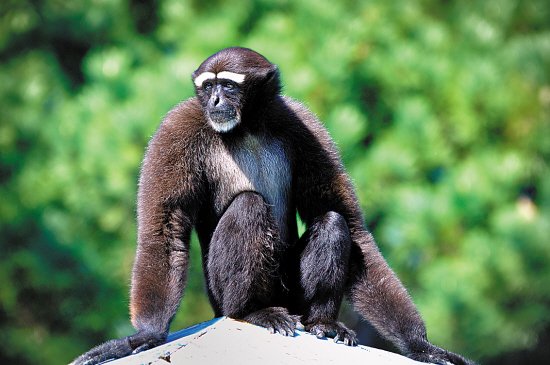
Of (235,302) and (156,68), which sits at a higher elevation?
(156,68)

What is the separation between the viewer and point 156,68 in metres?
8.84

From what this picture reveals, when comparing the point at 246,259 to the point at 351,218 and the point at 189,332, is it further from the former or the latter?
the point at 351,218

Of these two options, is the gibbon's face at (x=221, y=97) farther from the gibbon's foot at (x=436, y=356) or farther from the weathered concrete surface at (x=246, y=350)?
the gibbon's foot at (x=436, y=356)

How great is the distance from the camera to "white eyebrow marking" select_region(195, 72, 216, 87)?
3.54m

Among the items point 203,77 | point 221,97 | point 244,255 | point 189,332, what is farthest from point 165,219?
point 203,77

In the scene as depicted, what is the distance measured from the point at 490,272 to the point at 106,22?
8.29 meters

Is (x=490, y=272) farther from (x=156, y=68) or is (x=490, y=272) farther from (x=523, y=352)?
(x=156, y=68)

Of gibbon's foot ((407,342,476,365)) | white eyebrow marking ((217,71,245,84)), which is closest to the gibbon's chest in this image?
white eyebrow marking ((217,71,245,84))

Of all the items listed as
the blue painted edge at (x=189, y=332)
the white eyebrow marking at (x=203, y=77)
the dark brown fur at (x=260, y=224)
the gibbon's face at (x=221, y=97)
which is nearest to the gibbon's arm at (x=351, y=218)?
the dark brown fur at (x=260, y=224)

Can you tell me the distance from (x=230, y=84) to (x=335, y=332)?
178 centimetres

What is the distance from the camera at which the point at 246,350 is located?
9.12 ft

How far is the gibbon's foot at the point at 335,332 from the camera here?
3195mm

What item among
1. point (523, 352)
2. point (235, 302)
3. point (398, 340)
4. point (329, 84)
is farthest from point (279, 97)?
point (523, 352)

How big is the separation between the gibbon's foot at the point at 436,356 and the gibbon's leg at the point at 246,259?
779 millimetres
